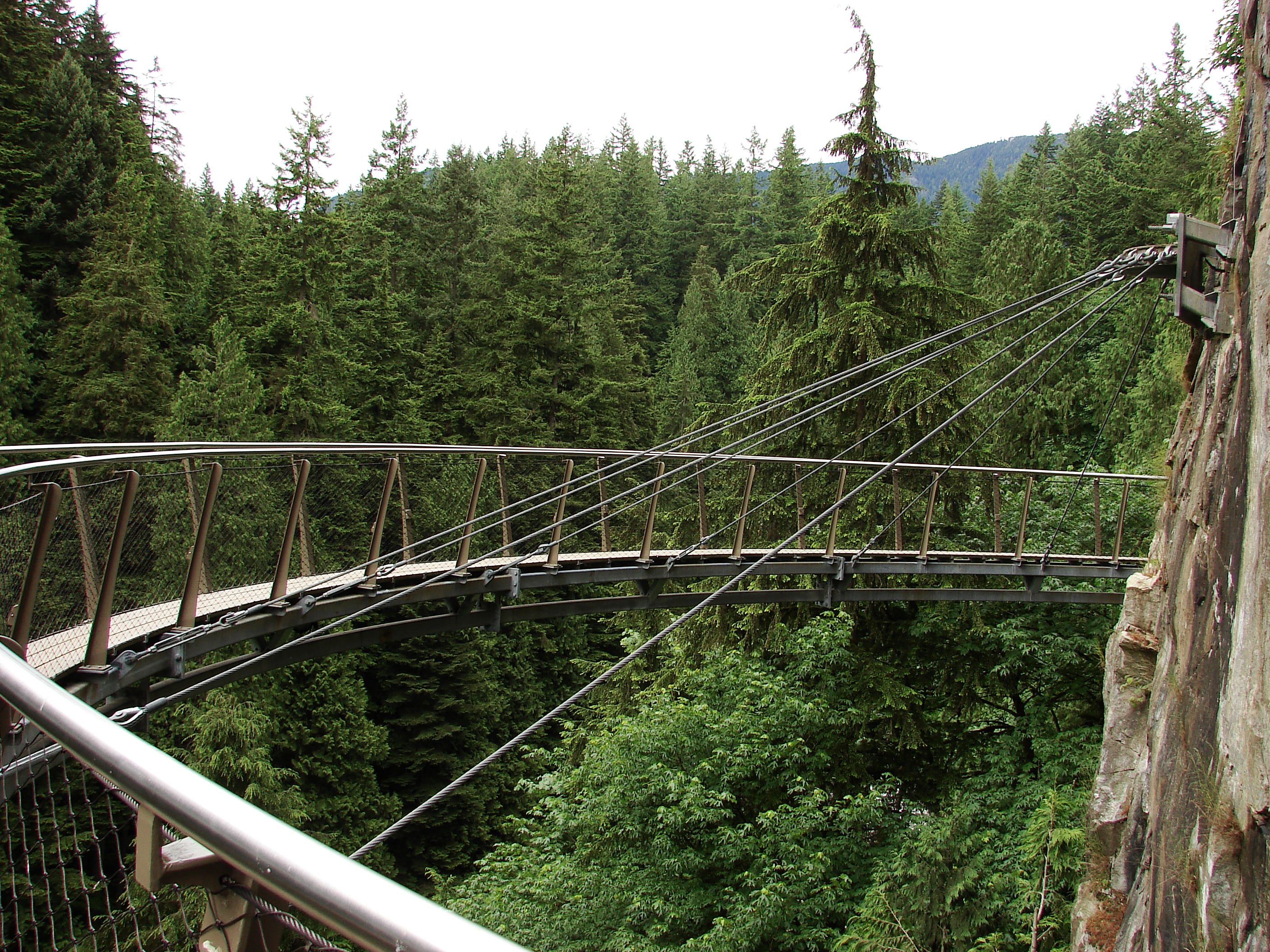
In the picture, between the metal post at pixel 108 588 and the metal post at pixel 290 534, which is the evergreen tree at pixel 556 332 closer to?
the metal post at pixel 290 534

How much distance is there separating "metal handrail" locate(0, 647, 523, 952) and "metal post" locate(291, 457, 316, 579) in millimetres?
4815

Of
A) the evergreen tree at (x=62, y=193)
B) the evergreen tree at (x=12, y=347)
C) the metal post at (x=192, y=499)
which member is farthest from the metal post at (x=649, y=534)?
the evergreen tree at (x=62, y=193)

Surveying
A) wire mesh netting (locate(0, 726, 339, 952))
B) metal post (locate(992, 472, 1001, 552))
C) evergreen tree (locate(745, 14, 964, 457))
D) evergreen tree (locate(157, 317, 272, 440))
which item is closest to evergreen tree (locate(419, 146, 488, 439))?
evergreen tree (locate(157, 317, 272, 440))

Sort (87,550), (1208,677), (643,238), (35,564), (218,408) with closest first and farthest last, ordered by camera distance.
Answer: (35,564), (87,550), (1208,677), (218,408), (643,238)

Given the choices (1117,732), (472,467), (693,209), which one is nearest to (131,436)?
(472,467)

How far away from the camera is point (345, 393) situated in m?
22.7

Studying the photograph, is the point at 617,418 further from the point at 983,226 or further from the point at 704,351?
the point at 983,226

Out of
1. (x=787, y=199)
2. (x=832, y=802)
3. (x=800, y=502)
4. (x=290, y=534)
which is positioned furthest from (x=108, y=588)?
(x=787, y=199)

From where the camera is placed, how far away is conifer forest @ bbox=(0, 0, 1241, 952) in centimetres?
969

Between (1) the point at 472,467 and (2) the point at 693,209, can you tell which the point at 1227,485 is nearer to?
(1) the point at 472,467

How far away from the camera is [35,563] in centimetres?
382

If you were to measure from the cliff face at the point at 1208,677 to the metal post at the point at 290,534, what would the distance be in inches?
205

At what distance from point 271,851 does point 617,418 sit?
27.2m

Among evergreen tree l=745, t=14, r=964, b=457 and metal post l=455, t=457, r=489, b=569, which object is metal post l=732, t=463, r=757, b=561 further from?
evergreen tree l=745, t=14, r=964, b=457
